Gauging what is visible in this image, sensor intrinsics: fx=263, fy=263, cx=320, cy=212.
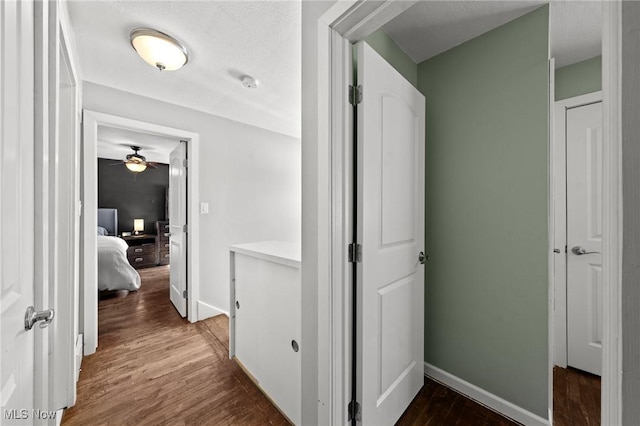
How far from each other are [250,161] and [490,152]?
2526 mm

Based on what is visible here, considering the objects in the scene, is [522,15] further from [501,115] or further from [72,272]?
[72,272]

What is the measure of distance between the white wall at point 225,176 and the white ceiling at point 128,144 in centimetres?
61

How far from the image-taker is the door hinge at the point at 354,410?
117 centimetres

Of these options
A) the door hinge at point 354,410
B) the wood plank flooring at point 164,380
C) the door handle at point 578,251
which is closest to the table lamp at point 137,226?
the wood plank flooring at point 164,380

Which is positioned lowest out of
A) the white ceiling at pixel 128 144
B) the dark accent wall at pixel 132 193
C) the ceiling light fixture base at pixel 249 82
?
the dark accent wall at pixel 132 193

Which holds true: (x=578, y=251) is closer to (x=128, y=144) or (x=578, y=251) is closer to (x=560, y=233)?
(x=560, y=233)

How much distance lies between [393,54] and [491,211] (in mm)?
1154

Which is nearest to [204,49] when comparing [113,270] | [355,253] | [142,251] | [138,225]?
[355,253]

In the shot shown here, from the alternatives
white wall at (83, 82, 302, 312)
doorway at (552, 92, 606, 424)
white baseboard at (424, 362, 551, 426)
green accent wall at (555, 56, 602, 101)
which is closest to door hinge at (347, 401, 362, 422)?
white baseboard at (424, 362, 551, 426)

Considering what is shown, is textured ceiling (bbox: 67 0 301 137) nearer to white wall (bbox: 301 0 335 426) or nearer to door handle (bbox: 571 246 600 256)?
white wall (bbox: 301 0 335 426)

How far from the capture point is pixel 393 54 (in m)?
1.68

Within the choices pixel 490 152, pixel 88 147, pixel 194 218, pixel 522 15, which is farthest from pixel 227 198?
pixel 522 15

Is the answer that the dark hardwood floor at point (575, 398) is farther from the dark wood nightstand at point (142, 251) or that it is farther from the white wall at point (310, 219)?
the dark wood nightstand at point (142, 251)

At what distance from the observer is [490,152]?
1571mm
